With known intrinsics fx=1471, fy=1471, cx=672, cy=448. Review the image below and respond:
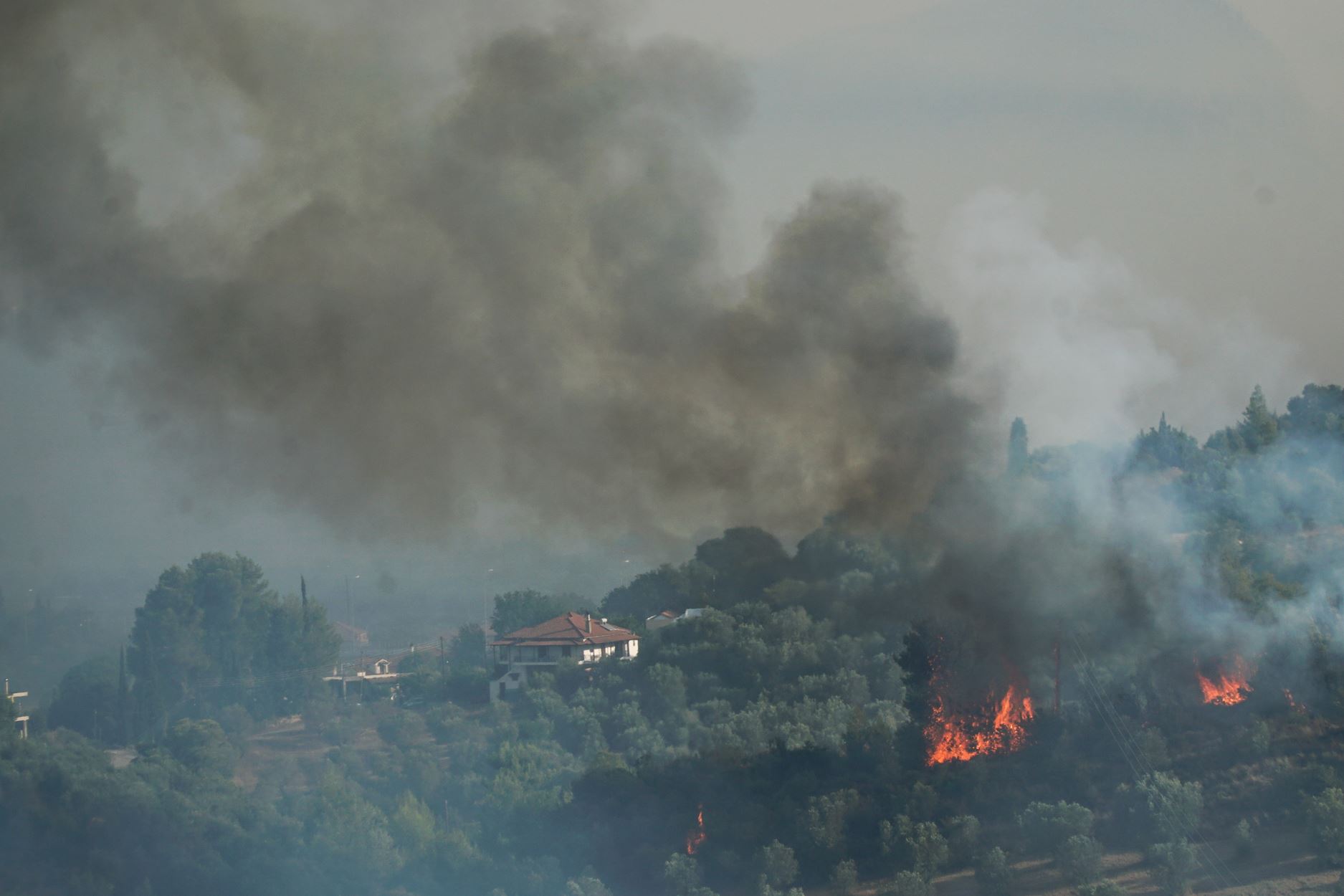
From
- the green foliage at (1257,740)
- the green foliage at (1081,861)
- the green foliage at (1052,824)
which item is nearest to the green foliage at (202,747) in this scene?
the green foliage at (1052,824)

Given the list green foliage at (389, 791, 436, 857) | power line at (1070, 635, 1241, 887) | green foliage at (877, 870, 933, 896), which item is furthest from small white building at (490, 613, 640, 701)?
green foliage at (877, 870, 933, 896)

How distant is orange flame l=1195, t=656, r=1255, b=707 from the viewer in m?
46.7

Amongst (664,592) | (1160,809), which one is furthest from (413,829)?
(664,592)

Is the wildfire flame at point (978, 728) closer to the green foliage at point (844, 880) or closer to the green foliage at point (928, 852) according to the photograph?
the green foliage at point (928, 852)

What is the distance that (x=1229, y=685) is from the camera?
47094 mm

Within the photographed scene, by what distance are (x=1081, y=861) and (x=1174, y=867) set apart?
Result: 2.49m

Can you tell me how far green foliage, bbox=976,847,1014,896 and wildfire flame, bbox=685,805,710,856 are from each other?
10564 millimetres

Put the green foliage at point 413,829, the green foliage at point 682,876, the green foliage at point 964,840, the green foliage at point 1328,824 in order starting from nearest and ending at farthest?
the green foliage at point 1328,824
the green foliage at point 964,840
the green foliage at point 682,876
the green foliage at point 413,829

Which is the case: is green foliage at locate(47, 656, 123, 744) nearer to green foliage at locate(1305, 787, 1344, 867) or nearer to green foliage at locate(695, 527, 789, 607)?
green foliage at locate(695, 527, 789, 607)

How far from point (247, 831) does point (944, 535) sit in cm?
3354

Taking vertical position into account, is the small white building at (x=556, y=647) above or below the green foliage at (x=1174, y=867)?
above

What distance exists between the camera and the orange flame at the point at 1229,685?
153ft

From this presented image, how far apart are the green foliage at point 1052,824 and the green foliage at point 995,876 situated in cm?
114

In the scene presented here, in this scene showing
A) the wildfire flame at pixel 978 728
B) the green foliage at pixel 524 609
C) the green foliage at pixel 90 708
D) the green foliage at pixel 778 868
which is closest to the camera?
the green foliage at pixel 778 868
